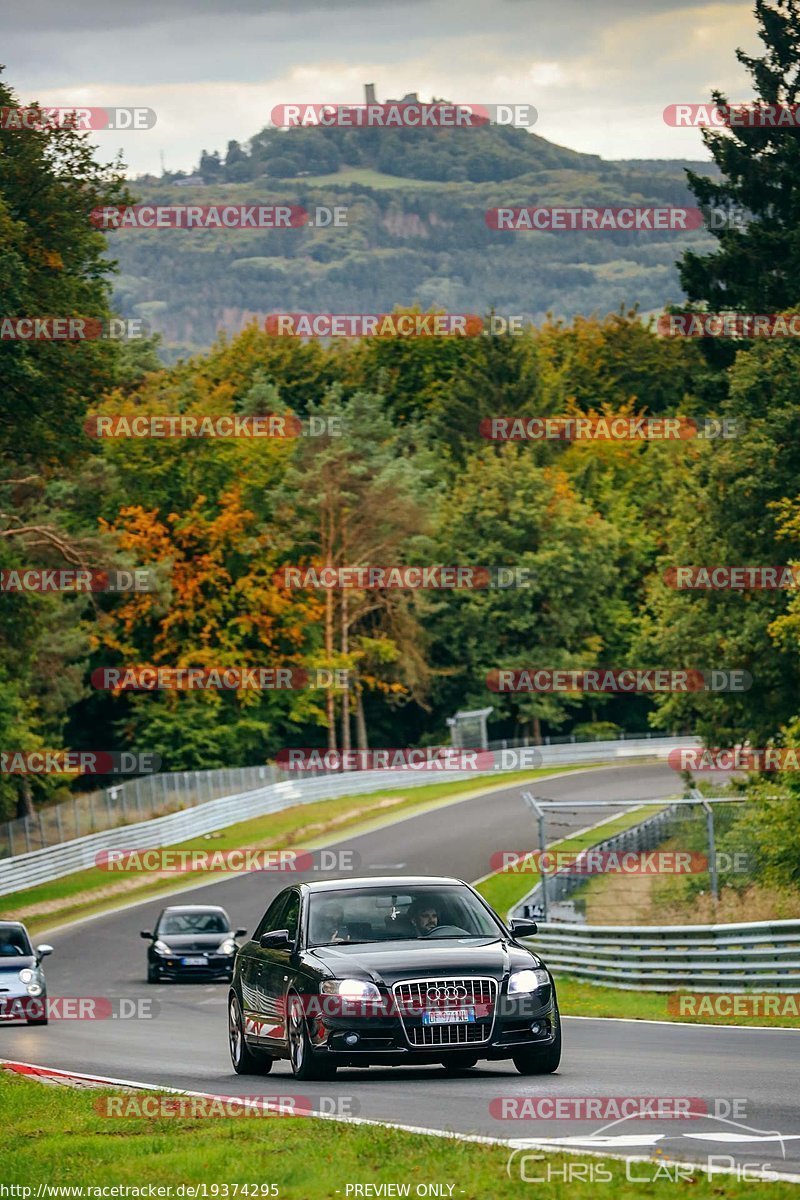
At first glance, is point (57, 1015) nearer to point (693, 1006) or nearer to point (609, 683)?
point (693, 1006)

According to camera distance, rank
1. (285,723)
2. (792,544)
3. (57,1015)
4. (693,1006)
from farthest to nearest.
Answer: (285,723) < (792,544) < (57,1015) < (693,1006)

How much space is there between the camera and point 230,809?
64.6 metres

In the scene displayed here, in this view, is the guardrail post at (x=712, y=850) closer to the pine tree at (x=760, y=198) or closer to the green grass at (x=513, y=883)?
the green grass at (x=513, y=883)

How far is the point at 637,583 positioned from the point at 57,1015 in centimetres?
7306

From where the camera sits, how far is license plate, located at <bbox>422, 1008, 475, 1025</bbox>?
13586 mm

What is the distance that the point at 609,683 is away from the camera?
313 feet

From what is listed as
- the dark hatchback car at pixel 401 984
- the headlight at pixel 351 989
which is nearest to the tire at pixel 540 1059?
the dark hatchback car at pixel 401 984

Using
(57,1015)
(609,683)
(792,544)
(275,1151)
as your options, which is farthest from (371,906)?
(609,683)

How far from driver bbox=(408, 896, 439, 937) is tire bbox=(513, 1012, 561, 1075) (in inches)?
46.1

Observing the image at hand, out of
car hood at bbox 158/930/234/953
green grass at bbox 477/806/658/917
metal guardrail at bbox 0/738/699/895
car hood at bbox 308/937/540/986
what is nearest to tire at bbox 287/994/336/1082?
car hood at bbox 308/937/540/986

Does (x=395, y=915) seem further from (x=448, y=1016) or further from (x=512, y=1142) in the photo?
(x=512, y=1142)

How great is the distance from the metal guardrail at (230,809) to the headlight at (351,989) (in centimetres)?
3989

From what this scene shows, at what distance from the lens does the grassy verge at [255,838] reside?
51.2 meters

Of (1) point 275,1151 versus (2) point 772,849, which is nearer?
(1) point 275,1151
